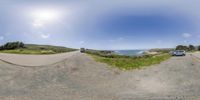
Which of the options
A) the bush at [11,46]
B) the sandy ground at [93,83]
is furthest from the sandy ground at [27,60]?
the bush at [11,46]

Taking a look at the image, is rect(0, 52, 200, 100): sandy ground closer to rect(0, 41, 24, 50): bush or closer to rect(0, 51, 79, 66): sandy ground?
rect(0, 51, 79, 66): sandy ground

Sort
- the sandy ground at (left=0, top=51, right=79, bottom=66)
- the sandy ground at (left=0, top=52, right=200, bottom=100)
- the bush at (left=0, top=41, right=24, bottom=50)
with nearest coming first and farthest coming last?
the sandy ground at (left=0, top=52, right=200, bottom=100) < the sandy ground at (left=0, top=51, right=79, bottom=66) < the bush at (left=0, top=41, right=24, bottom=50)

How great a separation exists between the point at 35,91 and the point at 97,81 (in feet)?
19.4

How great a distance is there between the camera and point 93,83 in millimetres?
22484

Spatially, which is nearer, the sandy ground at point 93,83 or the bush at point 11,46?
the sandy ground at point 93,83

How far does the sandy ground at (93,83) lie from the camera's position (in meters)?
17.8

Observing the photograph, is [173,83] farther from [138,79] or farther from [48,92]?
[48,92]

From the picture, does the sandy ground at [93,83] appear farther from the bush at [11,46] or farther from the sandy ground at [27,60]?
the bush at [11,46]

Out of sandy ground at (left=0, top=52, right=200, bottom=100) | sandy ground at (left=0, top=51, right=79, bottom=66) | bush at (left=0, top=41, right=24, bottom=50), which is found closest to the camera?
sandy ground at (left=0, top=52, right=200, bottom=100)

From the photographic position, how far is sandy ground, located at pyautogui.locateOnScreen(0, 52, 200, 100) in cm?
1777

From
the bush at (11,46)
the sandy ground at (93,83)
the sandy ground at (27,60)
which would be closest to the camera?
the sandy ground at (93,83)

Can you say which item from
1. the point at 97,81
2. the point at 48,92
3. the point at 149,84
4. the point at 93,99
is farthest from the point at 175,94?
the point at 48,92

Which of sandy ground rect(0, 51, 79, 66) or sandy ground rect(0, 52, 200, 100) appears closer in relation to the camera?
sandy ground rect(0, 52, 200, 100)

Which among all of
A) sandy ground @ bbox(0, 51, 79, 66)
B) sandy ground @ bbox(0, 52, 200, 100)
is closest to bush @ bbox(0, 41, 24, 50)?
sandy ground @ bbox(0, 51, 79, 66)
